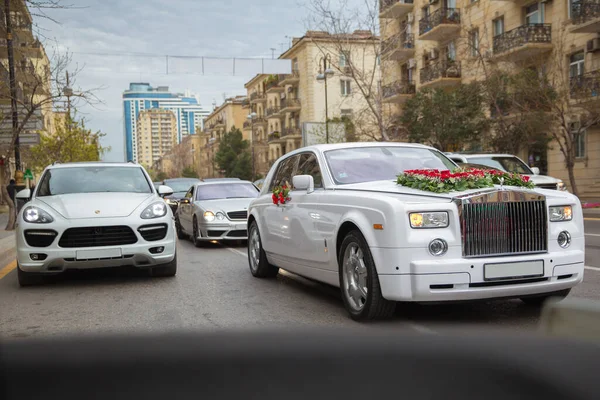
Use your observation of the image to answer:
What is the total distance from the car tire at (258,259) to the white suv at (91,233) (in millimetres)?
1049

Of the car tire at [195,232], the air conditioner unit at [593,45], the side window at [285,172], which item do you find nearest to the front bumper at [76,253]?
the side window at [285,172]

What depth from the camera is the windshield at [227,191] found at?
13945 millimetres

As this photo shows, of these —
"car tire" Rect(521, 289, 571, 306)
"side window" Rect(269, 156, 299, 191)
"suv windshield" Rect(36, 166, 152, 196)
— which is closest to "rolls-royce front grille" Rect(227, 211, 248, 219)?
→ "suv windshield" Rect(36, 166, 152, 196)

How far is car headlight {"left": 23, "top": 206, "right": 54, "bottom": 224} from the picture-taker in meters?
7.63

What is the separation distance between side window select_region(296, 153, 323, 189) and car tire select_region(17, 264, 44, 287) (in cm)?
354

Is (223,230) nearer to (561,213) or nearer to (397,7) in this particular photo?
(561,213)

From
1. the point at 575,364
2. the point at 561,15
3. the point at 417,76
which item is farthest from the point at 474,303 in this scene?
the point at 417,76

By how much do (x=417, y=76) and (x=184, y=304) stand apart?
117 feet

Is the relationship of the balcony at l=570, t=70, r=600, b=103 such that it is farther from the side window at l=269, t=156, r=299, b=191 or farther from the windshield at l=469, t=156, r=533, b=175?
the side window at l=269, t=156, r=299, b=191

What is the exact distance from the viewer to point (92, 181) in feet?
29.5

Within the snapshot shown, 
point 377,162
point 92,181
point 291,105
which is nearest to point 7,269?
point 92,181

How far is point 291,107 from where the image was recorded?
209 ft

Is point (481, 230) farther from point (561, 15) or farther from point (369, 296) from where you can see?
point (561, 15)

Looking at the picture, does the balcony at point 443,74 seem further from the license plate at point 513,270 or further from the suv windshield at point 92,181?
the license plate at point 513,270
